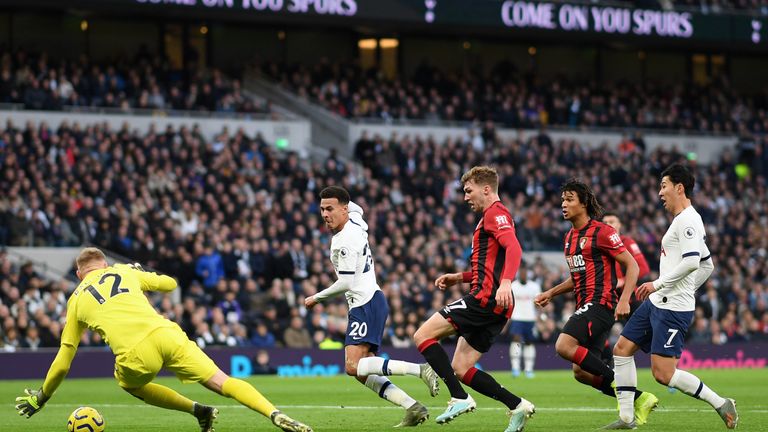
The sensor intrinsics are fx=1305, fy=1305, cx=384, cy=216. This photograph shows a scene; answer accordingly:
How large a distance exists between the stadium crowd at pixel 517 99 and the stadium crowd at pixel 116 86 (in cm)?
272

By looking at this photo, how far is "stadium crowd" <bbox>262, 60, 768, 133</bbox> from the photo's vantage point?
39562 millimetres

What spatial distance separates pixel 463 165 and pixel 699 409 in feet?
73.5

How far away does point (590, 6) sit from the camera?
41125 millimetres

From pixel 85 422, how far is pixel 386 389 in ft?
9.78

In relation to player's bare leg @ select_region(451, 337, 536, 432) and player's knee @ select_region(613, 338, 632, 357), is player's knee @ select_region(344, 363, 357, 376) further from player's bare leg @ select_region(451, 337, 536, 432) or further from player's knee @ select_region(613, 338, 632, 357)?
player's knee @ select_region(613, 338, 632, 357)

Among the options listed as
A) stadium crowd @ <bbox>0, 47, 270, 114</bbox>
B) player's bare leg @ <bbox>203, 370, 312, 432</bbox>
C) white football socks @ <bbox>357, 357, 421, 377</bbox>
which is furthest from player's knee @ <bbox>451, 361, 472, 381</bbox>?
stadium crowd @ <bbox>0, 47, 270, 114</bbox>

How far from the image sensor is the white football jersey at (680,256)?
11883 mm

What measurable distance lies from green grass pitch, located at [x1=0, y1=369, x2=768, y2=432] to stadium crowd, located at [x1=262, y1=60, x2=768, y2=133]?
1715cm

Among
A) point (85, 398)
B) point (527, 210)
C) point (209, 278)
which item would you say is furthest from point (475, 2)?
point (85, 398)

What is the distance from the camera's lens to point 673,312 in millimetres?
12062

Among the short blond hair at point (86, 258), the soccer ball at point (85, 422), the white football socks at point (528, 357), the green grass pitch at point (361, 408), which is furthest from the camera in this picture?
the white football socks at point (528, 357)

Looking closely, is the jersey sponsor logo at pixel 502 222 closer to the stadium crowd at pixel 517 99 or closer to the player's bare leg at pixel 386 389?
the player's bare leg at pixel 386 389

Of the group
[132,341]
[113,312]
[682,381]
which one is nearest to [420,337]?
[682,381]

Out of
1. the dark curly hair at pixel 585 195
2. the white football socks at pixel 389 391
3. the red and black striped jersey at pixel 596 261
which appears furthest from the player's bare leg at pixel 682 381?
the white football socks at pixel 389 391
